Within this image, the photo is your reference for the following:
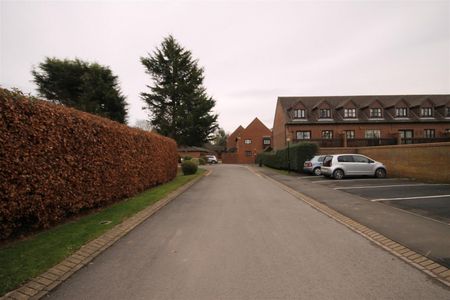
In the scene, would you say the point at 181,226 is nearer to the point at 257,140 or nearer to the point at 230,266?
the point at 230,266

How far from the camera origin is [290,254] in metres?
4.64

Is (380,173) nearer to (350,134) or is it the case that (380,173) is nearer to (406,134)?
(350,134)

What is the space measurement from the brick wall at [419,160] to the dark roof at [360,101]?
63.7 feet

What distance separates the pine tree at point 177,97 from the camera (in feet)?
99.8

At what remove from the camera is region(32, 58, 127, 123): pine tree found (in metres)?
27.4

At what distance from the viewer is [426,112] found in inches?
1501

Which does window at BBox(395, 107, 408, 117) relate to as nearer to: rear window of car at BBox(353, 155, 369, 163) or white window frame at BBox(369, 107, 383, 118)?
white window frame at BBox(369, 107, 383, 118)

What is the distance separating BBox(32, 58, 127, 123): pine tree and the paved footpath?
81.4 feet

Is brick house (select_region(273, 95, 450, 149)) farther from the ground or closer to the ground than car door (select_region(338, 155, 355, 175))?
farther from the ground

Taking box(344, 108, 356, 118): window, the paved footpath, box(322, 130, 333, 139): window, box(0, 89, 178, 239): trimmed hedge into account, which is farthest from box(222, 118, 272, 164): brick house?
the paved footpath

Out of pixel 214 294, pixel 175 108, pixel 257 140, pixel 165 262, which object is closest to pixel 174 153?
pixel 175 108

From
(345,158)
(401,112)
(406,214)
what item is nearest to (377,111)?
(401,112)

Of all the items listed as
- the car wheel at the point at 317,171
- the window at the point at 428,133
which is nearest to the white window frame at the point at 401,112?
the window at the point at 428,133

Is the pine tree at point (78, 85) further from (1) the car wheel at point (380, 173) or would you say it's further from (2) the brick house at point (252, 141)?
(2) the brick house at point (252, 141)
